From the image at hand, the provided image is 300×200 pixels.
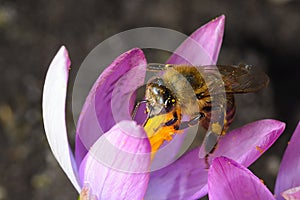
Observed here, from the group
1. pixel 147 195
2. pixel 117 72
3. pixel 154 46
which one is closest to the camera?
pixel 117 72

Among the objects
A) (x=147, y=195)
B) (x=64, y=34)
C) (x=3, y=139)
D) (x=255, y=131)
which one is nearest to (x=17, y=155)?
(x=3, y=139)

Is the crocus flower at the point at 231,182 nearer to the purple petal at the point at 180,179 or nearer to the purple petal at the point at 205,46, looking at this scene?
the purple petal at the point at 180,179

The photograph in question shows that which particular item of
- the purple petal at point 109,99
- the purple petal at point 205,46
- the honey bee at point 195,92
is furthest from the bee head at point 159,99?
the purple petal at point 205,46

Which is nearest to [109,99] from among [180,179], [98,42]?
[180,179]

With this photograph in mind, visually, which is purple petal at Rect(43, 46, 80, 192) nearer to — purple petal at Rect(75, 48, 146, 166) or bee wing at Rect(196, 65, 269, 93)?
purple petal at Rect(75, 48, 146, 166)

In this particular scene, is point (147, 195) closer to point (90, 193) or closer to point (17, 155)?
point (90, 193)
